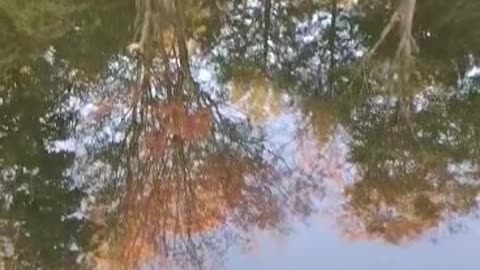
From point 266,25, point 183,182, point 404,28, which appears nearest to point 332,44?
point 404,28

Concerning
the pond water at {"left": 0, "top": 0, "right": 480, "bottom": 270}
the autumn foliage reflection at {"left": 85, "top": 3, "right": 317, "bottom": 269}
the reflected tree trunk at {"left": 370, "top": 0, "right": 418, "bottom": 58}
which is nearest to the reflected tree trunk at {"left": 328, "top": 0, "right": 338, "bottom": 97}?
the pond water at {"left": 0, "top": 0, "right": 480, "bottom": 270}

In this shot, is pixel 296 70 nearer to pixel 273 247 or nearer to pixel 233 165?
pixel 233 165

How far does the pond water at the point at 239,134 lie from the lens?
15.3 feet

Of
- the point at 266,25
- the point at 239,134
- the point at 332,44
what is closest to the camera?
the point at 239,134

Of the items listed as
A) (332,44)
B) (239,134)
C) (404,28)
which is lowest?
(239,134)

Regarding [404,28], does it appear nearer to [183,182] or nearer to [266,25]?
[266,25]

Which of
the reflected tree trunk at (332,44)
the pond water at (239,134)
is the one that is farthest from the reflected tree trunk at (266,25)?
the reflected tree trunk at (332,44)

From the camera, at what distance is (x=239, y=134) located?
575cm

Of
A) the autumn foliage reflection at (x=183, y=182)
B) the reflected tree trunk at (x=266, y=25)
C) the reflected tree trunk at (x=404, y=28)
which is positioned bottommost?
the autumn foliage reflection at (x=183, y=182)

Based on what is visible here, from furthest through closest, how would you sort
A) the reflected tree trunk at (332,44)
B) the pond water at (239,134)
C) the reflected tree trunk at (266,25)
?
the reflected tree trunk at (266,25)
the reflected tree trunk at (332,44)
the pond water at (239,134)

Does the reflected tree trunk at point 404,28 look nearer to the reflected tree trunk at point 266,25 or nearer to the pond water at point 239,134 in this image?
the pond water at point 239,134

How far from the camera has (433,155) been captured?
529 centimetres

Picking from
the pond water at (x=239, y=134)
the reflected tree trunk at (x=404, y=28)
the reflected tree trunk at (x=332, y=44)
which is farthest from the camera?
the reflected tree trunk at (x=404, y=28)

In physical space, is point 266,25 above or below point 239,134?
above
